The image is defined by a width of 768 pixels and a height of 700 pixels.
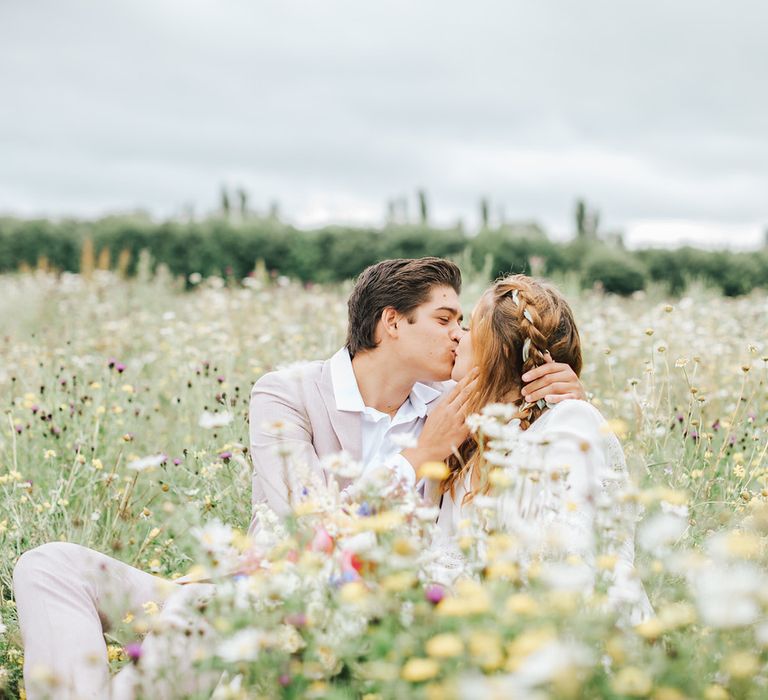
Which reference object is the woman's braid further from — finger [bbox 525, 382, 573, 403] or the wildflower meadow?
the wildflower meadow

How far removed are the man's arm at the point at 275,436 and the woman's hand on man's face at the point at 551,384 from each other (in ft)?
2.41

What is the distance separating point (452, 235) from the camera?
16672 millimetres

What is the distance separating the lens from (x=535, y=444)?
1.96 metres

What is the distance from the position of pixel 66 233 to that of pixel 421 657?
1924 centimetres

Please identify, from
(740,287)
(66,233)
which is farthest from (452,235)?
(66,233)

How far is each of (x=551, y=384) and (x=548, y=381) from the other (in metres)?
0.02

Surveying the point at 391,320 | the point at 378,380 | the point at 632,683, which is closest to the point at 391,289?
the point at 391,320

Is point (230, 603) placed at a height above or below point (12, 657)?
above

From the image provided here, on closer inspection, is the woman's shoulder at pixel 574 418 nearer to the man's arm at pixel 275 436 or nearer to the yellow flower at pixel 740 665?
the man's arm at pixel 275 436

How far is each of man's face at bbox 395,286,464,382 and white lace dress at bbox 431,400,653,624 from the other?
22.8 inches

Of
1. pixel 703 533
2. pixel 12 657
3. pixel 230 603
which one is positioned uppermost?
pixel 230 603

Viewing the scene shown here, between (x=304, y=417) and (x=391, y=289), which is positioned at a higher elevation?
(x=391, y=289)

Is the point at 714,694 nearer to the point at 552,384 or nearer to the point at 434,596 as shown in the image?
the point at 434,596

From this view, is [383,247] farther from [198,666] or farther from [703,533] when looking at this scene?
[198,666]
